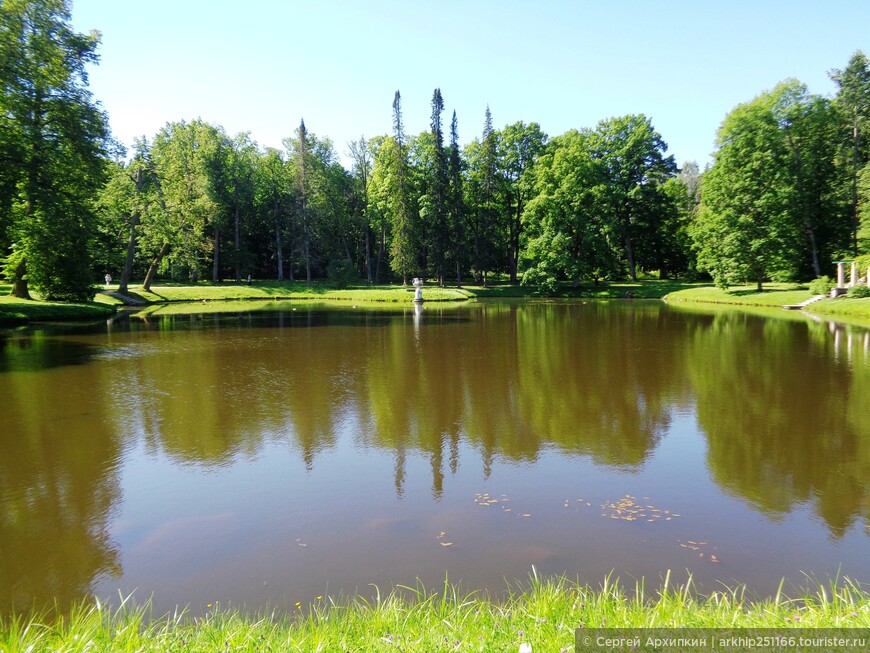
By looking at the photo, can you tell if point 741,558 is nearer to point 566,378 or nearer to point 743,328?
point 566,378

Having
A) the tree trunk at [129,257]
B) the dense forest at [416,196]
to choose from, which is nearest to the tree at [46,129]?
the dense forest at [416,196]

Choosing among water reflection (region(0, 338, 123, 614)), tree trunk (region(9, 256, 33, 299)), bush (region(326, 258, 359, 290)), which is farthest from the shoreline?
water reflection (region(0, 338, 123, 614))

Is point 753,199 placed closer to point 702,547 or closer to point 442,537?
point 702,547

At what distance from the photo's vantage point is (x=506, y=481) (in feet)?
24.5

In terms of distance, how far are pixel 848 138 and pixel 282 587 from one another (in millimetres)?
58145

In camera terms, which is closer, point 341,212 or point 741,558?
point 741,558

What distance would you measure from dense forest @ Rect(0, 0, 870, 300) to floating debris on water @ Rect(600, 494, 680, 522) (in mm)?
29683

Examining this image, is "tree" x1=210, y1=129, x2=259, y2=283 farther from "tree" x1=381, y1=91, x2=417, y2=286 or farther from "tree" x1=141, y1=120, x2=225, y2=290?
"tree" x1=381, y1=91, x2=417, y2=286

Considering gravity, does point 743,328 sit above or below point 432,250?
below

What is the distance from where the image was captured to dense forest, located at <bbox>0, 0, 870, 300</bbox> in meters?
28.5

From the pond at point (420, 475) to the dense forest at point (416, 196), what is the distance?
688 inches

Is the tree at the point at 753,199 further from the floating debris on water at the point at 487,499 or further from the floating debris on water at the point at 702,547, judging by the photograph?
the floating debris on water at the point at 702,547

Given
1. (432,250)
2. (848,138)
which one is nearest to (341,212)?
(432,250)

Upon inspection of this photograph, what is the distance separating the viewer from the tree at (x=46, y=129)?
26.1m
